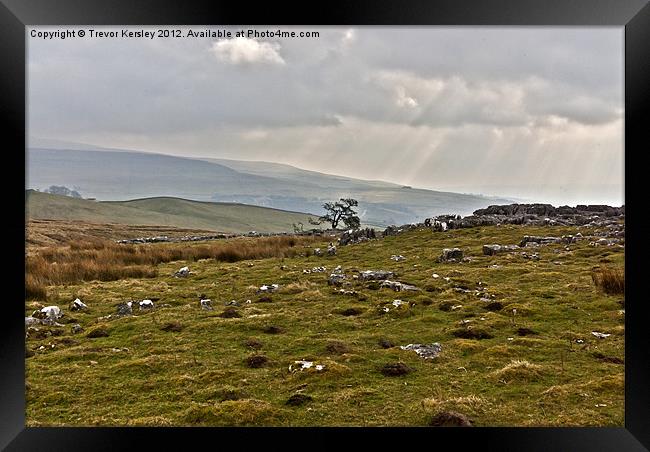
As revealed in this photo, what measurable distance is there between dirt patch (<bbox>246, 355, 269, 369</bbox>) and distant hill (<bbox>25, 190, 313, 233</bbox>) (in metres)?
75.5

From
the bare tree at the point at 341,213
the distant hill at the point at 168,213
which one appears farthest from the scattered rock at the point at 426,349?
the distant hill at the point at 168,213

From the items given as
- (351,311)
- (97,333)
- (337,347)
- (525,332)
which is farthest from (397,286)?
(97,333)

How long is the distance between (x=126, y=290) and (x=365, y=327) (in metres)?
7.39

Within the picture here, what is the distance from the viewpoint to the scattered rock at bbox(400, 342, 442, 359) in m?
6.88

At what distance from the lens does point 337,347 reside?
7.26m

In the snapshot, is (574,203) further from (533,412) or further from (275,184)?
(275,184)

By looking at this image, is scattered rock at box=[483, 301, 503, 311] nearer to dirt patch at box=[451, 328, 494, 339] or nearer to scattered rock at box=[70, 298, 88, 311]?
dirt patch at box=[451, 328, 494, 339]

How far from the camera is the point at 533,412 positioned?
5461 millimetres

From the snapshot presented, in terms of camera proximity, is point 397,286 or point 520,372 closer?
point 520,372

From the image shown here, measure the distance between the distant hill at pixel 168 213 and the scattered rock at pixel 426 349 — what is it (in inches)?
2968
